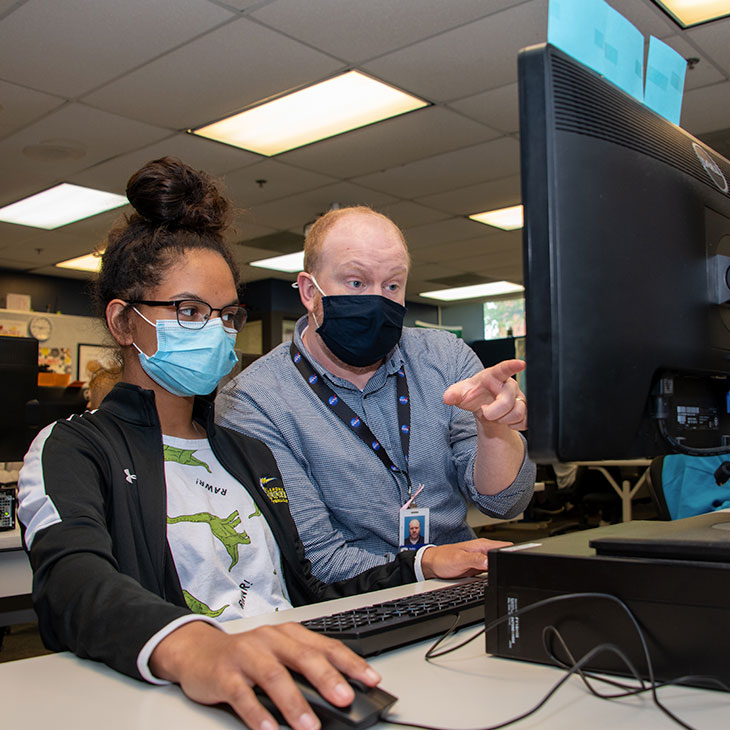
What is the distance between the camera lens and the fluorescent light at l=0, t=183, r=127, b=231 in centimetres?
559

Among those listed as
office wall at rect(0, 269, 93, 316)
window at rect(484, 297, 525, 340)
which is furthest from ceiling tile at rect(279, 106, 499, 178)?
window at rect(484, 297, 525, 340)

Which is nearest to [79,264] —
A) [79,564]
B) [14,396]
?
[14,396]

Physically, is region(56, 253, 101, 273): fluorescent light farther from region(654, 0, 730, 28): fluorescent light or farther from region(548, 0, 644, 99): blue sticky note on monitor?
region(548, 0, 644, 99): blue sticky note on monitor

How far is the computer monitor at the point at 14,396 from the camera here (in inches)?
99.1

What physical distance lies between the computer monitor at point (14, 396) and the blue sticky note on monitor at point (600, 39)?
2.33 meters

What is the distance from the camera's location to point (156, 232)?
4.21 feet

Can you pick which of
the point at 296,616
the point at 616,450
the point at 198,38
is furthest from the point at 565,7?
the point at 198,38

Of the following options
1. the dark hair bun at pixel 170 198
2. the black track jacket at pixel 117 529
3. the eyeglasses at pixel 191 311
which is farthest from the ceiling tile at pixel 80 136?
the black track jacket at pixel 117 529

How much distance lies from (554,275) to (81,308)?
863 centimetres

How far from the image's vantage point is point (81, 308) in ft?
28.0

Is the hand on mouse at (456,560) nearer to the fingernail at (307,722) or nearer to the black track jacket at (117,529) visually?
the black track jacket at (117,529)

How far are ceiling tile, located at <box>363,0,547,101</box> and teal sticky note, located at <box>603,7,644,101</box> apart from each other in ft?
9.15

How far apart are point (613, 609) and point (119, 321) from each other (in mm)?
961

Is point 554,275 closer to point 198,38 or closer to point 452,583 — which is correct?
point 452,583
